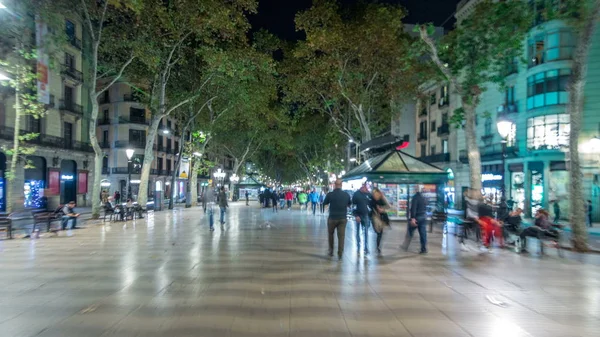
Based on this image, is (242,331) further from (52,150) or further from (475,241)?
(52,150)

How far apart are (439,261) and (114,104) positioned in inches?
1999

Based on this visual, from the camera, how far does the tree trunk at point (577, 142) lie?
1173cm

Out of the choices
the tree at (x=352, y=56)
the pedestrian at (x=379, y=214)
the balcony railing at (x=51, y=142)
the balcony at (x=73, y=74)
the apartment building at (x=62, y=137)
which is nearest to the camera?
the pedestrian at (x=379, y=214)

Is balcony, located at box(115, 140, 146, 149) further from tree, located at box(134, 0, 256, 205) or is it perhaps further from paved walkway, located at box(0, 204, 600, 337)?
paved walkway, located at box(0, 204, 600, 337)

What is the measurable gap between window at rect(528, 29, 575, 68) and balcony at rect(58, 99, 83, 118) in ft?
118

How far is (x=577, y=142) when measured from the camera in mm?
12000

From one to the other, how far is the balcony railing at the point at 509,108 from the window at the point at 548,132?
1548 mm

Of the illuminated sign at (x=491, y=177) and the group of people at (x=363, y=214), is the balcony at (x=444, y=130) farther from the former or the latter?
the group of people at (x=363, y=214)

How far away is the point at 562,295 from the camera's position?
268 inches

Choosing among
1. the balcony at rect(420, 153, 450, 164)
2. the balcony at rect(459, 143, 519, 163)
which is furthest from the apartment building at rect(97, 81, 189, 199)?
the balcony at rect(459, 143, 519, 163)

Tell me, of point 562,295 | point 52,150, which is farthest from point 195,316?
point 52,150

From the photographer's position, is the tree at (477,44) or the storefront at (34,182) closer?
the tree at (477,44)

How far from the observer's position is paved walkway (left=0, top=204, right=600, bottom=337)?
16.9ft

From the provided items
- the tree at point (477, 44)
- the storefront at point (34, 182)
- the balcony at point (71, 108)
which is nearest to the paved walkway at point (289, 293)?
the tree at point (477, 44)
